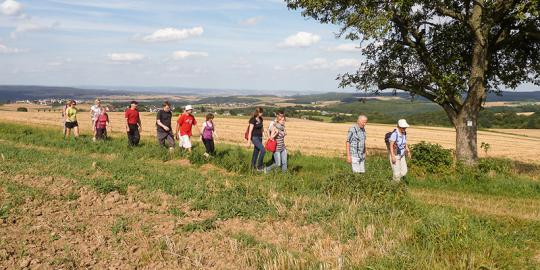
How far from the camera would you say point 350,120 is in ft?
245

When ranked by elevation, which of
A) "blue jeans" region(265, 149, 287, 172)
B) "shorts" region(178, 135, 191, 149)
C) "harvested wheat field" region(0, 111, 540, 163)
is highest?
"shorts" region(178, 135, 191, 149)

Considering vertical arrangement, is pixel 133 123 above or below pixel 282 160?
above

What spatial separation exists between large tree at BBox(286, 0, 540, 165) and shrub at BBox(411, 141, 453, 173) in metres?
1.55

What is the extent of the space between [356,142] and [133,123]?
9936mm

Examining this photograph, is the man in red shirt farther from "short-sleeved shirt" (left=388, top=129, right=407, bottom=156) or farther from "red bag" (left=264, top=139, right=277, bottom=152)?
"short-sleeved shirt" (left=388, top=129, right=407, bottom=156)

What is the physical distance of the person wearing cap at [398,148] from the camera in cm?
1095

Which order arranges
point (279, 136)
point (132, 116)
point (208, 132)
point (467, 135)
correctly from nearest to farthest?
point (279, 136) < point (467, 135) < point (208, 132) < point (132, 116)

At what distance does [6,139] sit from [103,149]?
7248 millimetres

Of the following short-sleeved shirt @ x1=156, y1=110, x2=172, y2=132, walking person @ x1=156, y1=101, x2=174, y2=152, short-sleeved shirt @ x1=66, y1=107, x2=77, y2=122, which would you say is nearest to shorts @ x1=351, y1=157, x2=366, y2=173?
walking person @ x1=156, y1=101, x2=174, y2=152

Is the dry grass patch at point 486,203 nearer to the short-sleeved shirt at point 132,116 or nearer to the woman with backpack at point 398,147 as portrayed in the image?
the woman with backpack at point 398,147

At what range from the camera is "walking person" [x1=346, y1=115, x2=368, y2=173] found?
10.6 meters

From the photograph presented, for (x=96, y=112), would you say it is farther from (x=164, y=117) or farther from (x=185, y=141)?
(x=185, y=141)

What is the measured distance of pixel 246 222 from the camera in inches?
299

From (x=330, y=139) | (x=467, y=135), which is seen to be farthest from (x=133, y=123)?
(x=330, y=139)
